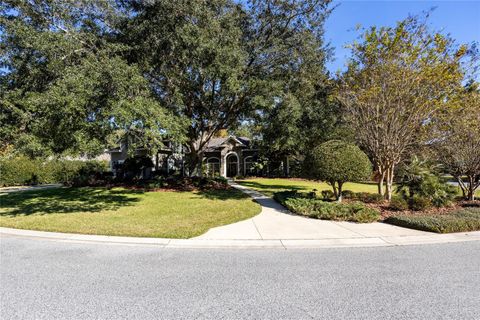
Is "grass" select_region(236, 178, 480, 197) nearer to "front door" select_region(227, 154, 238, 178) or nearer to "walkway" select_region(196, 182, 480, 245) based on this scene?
"walkway" select_region(196, 182, 480, 245)

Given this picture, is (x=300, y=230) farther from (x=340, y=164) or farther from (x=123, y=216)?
(x=123, y=216)

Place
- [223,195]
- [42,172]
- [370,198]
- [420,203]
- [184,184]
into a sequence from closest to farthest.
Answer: [420,203], [370,198], [223,195], [184,184], [42,172]

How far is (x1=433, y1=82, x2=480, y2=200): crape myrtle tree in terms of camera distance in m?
10.2

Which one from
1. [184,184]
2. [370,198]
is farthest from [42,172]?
[370,198]

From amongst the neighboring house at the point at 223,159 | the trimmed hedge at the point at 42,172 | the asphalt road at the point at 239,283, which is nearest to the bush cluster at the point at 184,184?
the trimmed hedge at the point at 42,172

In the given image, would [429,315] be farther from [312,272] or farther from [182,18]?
[182,18]

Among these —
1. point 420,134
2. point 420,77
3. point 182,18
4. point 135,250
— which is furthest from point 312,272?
point 182,18

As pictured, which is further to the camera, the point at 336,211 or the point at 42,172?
the point at 42,172

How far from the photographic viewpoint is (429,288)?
12.6 feet

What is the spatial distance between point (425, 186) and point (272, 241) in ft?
24.6

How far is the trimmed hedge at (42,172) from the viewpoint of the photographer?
788 inches

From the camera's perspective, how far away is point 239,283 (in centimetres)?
404

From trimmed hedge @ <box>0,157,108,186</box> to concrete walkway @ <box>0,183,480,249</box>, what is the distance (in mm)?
14727

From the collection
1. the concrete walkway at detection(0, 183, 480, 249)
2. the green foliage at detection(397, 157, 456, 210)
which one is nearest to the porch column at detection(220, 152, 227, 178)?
the green foliage at detection(397, 157, 456, 210)
